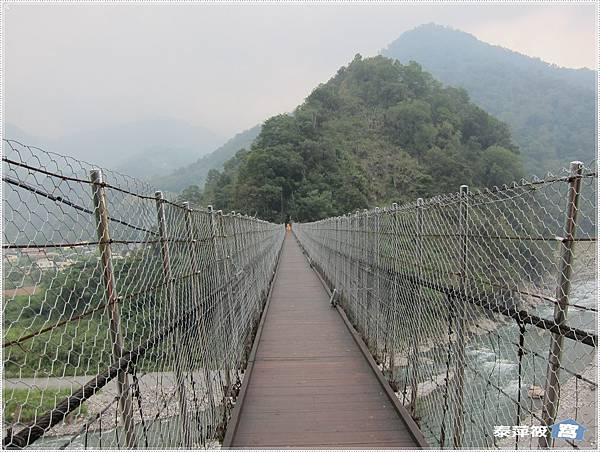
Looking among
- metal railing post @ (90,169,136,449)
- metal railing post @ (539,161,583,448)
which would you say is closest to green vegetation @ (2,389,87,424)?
metal railing post @ (90,169,136,449)

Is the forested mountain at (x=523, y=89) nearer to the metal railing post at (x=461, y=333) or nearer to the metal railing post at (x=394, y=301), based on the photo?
the metal railing post at (x=394, y=301)

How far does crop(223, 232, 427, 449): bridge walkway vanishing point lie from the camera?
3160 millimetres

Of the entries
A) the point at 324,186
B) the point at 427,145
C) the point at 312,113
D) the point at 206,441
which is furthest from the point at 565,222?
the point at 312,113

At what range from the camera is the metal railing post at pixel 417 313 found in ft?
10.3

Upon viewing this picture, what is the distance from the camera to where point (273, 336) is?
602 centimetres

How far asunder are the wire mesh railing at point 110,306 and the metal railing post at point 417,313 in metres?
1.54

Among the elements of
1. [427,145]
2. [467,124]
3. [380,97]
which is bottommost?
[427,145]

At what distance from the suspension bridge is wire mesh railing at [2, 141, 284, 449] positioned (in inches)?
0.5

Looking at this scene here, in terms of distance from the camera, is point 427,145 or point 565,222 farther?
point 427,145

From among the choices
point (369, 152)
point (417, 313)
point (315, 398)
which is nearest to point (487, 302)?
point (417, 313)

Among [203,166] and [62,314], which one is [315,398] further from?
[203,166]

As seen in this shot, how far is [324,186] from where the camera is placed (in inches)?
2058

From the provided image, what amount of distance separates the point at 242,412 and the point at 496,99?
105841mm

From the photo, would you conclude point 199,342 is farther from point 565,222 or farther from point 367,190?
point 367,190
